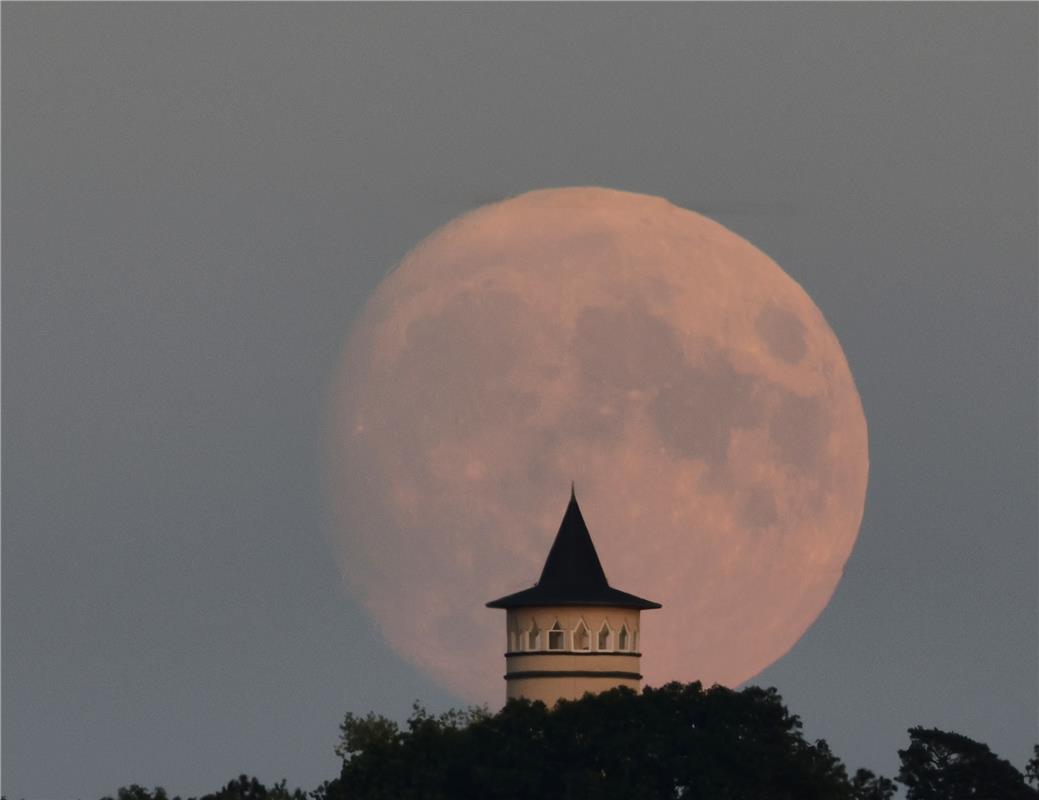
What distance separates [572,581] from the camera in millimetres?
126625

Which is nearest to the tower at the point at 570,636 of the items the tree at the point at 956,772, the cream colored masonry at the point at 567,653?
the cream colored masonry at the point at 567,653

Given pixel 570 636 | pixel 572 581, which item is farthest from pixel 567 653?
pixel 572 581

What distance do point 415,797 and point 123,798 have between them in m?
19.8

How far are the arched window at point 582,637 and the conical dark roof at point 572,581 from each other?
82 centimetres

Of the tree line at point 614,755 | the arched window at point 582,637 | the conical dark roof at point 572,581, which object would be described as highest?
the conical dark roof at point 572,581

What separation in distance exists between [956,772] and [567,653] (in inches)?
1038

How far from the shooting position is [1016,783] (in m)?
144

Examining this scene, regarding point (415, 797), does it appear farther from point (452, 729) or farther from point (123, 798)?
point (123, 798)

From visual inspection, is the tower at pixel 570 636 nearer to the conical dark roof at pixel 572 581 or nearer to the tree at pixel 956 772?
the conical dark roof at pixel 572 581

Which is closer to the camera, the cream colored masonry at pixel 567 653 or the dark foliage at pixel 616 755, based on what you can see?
the dark foliage at pixel 616 755

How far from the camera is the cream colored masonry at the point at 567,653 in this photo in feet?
409

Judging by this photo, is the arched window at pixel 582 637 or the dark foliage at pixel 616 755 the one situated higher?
the arched window at pixel 582 637

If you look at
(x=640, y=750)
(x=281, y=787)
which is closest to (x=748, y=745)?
(x=640, y=750)

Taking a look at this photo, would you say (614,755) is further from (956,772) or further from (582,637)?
(956,772)
